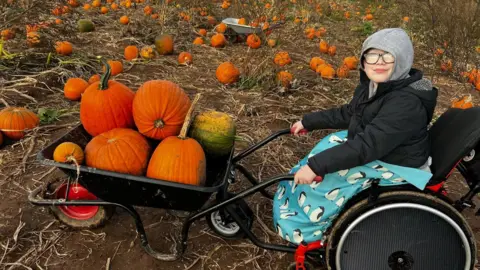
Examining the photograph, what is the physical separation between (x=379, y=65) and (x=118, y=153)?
151 cm

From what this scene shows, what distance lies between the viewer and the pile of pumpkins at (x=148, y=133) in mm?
2107

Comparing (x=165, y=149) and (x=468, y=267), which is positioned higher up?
(x=165, y=149)

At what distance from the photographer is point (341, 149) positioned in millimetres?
1952

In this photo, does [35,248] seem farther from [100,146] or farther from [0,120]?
[0,120]

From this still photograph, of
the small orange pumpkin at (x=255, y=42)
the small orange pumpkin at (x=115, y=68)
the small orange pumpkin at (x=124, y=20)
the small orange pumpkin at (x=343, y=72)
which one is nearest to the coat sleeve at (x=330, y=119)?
the small orange pumpkin at (x=255, y=42)

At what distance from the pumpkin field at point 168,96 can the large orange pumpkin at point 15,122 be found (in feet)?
0.04

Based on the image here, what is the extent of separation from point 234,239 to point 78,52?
446 cm

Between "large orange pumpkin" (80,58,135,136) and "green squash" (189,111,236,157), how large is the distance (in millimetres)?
435

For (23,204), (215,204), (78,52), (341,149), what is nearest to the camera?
(341,149)

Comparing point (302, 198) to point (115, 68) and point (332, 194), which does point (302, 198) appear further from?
point (115, 68)

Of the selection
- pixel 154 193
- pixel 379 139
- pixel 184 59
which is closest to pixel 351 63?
pixel 184 59

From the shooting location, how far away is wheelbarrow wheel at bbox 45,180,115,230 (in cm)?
264

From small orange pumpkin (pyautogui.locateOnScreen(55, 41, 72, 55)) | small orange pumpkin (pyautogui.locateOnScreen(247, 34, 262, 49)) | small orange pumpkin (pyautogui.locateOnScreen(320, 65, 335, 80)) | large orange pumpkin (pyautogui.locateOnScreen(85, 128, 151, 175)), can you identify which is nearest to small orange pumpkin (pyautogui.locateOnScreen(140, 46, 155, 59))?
small orange pumpkin (pyautogui.locateOnScreen(55, 41, 72, 55))

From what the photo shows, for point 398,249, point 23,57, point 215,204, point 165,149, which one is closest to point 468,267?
point 398,249
